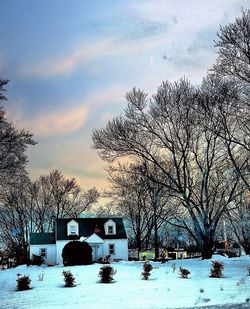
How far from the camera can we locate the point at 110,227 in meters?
44.5

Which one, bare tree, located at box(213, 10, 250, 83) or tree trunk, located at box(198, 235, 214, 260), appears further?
tree trunk, located at box(198, 235, 214, 260)

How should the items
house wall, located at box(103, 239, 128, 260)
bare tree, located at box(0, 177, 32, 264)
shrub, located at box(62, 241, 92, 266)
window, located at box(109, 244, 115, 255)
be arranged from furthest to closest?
bare tree, located at box(0, 177, 32, 264) → window, located at box(109, 244, 115, 255) → house wall, located at box(103, 239, 128, 260) → shrub, located at box(62, 241, 92, 266)

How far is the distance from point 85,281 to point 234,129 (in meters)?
14.3

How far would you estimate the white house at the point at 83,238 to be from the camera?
138ft

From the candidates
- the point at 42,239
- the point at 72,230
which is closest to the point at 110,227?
the point at 72,230

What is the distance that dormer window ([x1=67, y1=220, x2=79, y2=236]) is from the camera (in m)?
43.4

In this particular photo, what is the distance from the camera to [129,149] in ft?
93.5

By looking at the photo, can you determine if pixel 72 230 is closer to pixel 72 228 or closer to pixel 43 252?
pixel 72 228

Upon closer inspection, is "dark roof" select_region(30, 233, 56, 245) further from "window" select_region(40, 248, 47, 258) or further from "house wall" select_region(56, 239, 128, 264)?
"house wall" select_region(56, 239, 128, 264)

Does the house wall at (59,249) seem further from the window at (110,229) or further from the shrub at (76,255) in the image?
the shrub at (76,255)

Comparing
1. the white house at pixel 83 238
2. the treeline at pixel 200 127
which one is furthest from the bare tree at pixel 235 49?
the white house at pixel 83 238

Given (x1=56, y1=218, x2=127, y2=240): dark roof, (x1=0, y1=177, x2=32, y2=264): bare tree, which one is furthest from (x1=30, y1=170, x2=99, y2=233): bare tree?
(x1=56, y1=218, x2=127, y2=240): dark roof

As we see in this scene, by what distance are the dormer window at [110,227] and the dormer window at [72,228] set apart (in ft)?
10.9

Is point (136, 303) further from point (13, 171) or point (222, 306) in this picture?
point (13, 171)
